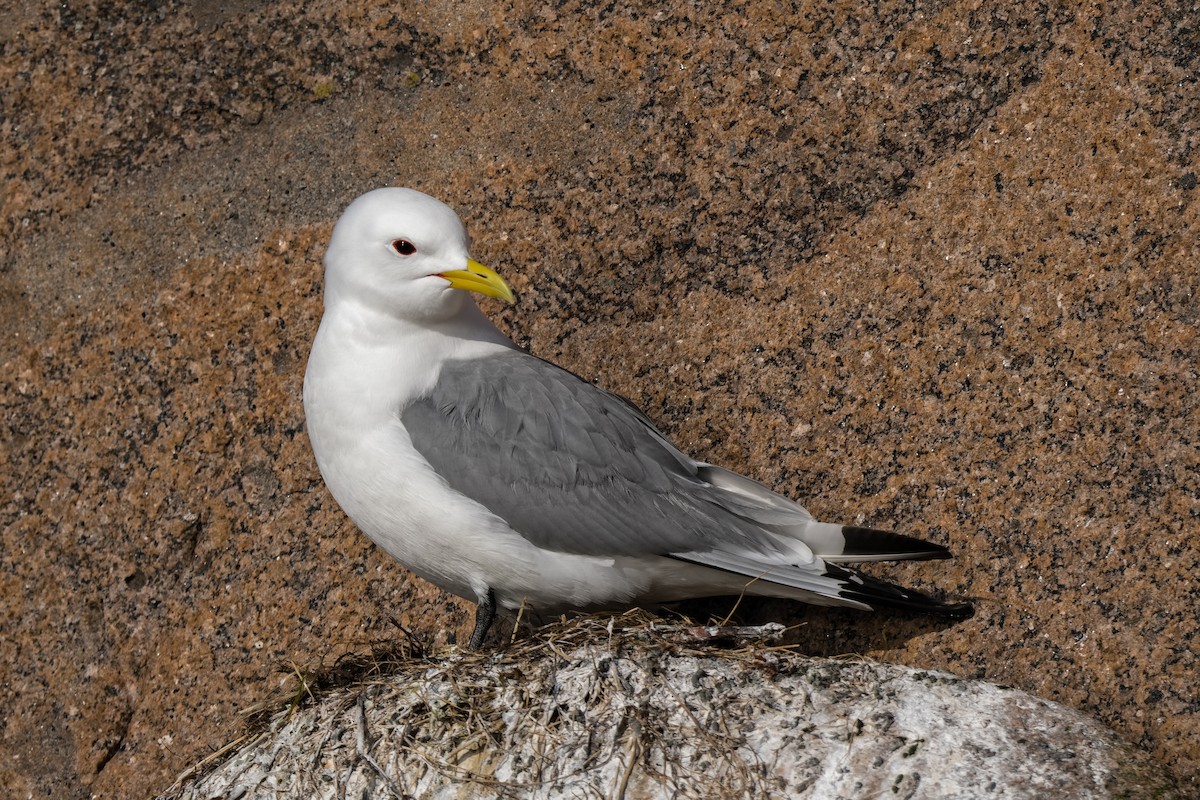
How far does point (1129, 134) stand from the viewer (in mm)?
2945

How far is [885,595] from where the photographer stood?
2832mm

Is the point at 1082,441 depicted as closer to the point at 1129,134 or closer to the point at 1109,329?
the point at 1109,329

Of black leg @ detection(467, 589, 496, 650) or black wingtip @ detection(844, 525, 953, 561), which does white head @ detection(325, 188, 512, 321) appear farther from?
black wingtip @ detection(844, 525, 953, 561)

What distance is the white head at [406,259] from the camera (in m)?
2.92

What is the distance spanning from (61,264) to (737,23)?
1916mm

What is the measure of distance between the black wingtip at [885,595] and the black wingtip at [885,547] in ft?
0.15

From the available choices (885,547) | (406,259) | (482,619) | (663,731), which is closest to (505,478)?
(482,619)

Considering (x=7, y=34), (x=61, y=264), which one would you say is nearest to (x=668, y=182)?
(x=61, y=264)

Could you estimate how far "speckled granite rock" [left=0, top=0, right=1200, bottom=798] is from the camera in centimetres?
288

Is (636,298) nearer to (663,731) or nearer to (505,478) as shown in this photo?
(505,478)

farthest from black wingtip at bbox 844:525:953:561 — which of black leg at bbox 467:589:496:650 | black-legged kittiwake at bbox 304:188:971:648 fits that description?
black leg at bbox 467:589:496:650

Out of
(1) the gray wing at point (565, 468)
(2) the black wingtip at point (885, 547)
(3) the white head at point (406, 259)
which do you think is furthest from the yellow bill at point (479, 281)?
(2) the black wingtip at point (885, 547)

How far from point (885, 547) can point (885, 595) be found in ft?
0.34

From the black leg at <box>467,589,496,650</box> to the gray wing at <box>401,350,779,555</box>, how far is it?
0.20 meters
